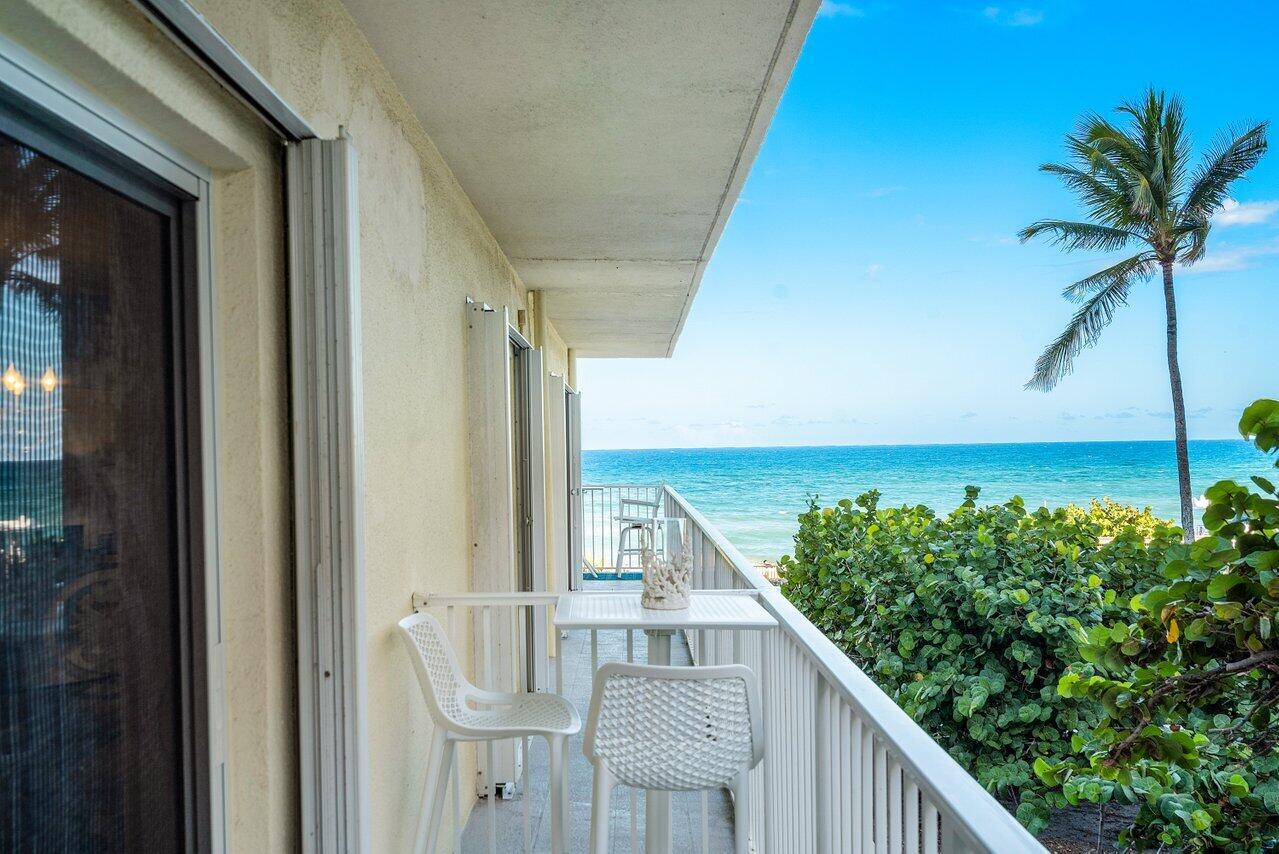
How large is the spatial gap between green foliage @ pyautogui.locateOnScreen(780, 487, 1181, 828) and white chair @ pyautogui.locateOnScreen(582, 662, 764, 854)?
4.62 feet

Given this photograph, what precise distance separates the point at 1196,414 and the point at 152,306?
3839 centimetres

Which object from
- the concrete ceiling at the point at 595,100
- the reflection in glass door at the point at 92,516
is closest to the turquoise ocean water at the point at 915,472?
the concrete ceiling at the point at 595,100

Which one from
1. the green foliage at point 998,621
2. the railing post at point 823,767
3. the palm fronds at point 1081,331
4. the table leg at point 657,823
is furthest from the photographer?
the palm fronds at point 1081,331

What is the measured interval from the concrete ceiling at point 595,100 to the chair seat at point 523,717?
1778mm

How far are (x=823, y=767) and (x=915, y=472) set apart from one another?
112ft

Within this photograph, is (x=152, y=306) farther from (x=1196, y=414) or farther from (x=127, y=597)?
(x=1196, y=414)

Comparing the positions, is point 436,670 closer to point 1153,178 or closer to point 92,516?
point 92,516

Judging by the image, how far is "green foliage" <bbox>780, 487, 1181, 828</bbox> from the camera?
112 inches

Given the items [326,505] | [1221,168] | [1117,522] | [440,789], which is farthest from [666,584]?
[1221,168]

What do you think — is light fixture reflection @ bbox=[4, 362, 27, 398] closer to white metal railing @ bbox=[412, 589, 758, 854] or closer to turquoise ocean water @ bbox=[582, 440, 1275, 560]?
white metal railing @ bbox=[412, 589, 758, 854]

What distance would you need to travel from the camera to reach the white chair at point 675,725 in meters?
1.81

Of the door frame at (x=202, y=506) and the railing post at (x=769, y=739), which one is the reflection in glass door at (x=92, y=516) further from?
the railing post at (x=769, y=739)

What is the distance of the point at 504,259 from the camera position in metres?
4.17

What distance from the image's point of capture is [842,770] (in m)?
1.50
